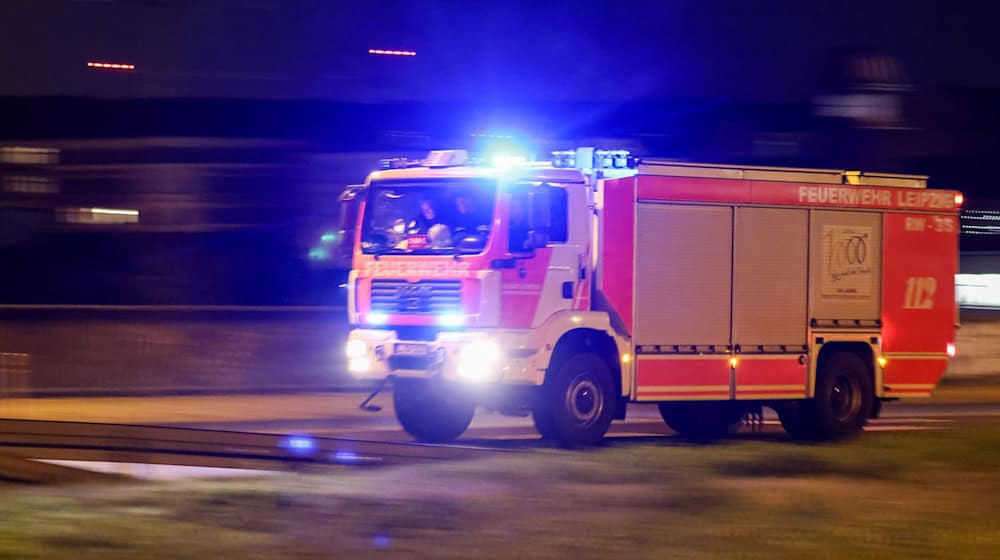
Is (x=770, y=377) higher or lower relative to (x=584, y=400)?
higher

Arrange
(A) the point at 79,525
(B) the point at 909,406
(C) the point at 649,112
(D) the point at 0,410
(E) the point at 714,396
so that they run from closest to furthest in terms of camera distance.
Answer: (A) the point at 79,525, (E) the point at 714,396, (D) the point at 0,410, (B) the point at 909,406, (C) the point at 649,112

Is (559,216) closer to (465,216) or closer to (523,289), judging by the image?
(523,289)

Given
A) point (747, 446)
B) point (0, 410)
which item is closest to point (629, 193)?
point (747, 446)

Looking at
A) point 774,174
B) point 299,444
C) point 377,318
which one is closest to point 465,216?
point 377,318

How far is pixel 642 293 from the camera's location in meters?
14.8

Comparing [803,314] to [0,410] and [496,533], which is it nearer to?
[496,533]

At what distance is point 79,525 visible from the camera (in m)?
8.30

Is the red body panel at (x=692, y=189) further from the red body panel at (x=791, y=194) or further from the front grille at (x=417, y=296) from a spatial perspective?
the front grille at (x=417, y=296)

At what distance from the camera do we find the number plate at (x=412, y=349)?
46.0 feet

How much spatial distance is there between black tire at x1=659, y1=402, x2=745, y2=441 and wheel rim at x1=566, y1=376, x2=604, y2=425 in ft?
6.67

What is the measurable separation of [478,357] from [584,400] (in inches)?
52.3

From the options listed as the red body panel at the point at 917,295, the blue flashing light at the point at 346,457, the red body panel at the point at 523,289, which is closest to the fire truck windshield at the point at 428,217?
the red body panel at the point at 523,289

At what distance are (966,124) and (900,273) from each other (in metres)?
37.4

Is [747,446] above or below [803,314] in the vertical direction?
below
